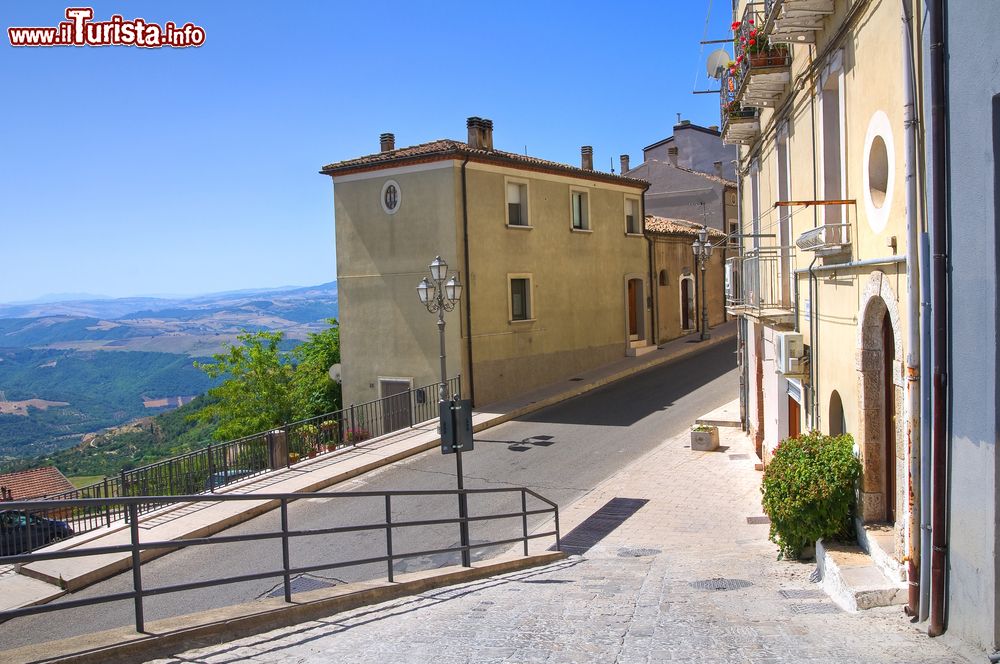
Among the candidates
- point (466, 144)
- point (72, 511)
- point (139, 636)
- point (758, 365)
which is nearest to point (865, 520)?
point (139, 636)

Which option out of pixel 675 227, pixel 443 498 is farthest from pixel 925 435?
pixel 675 227

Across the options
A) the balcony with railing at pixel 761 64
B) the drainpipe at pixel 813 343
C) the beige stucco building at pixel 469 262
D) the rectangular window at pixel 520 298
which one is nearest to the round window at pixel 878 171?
the drainpipe at pixel 813 343

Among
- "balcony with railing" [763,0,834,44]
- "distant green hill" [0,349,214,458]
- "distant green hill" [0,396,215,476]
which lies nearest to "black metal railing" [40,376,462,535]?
"balcony with railing" [763,0,834,44]

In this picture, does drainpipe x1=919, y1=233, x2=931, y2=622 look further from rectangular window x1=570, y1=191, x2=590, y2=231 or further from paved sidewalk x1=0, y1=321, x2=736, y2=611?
rectangular window x1=570, y1=191, x2=590, y2=231

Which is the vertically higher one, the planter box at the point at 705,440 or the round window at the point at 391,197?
the round window at the point at 391,197

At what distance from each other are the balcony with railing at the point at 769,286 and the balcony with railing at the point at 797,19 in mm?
2851

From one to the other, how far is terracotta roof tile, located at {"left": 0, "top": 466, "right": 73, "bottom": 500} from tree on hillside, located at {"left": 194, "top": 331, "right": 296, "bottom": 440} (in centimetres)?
727

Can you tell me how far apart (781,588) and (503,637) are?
3.44 meters

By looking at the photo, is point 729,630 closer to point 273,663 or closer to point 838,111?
point 273,663

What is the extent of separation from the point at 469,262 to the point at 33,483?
2520cm

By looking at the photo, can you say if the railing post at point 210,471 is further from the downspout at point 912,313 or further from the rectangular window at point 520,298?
the downspout at point 912,313

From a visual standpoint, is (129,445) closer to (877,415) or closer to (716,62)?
(716,62)

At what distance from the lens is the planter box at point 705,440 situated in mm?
17750

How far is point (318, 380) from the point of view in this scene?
106 ft
